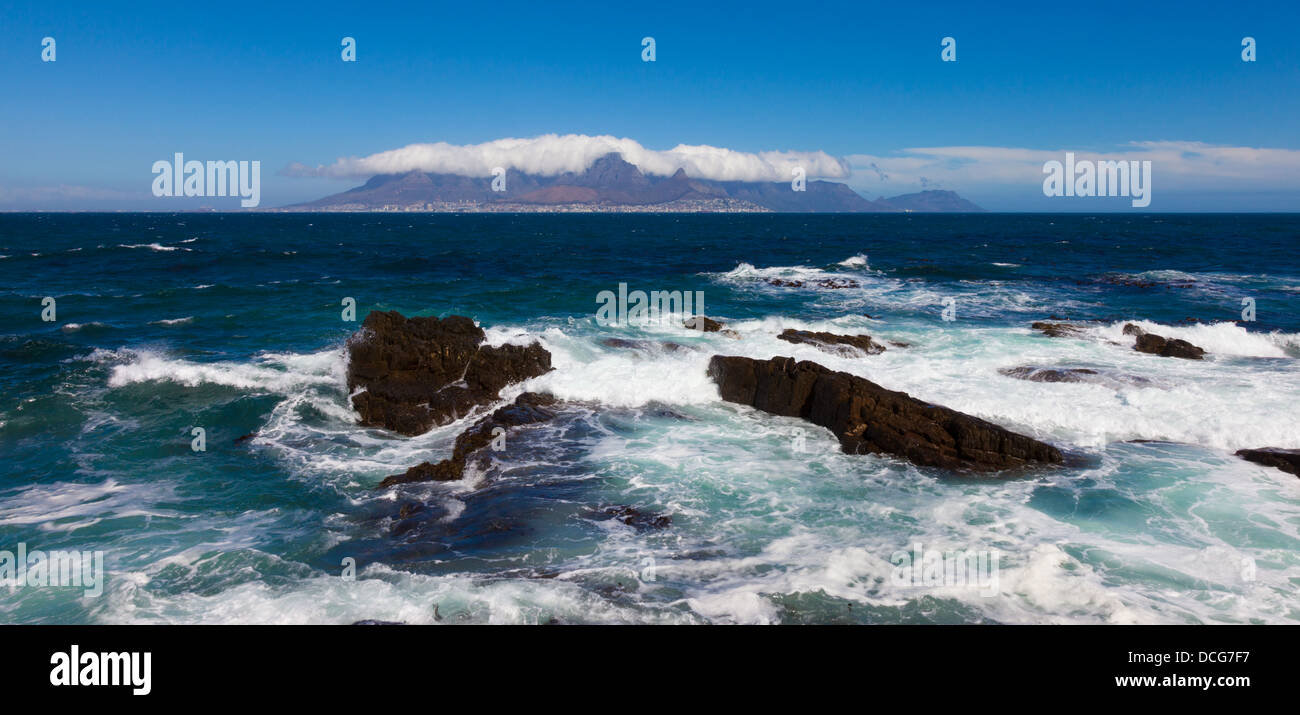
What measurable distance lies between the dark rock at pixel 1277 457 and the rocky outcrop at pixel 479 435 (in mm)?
16314

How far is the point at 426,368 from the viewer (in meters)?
20.7


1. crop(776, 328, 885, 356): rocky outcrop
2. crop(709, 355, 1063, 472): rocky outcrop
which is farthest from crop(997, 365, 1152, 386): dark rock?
crop(709, 355, 1063, 472): rocky outcrop

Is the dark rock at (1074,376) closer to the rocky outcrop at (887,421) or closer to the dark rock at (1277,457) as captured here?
the dark rock at (1277,457)

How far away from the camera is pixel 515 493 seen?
14078mm

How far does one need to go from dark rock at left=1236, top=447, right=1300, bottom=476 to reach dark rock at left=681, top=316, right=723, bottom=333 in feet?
58.3

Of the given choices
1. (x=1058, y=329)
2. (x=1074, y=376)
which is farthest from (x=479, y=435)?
(x=1058, y=329)

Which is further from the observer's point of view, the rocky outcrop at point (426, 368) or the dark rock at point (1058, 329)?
the dark rock at point (1058, 329)

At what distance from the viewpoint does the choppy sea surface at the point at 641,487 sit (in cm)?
1008

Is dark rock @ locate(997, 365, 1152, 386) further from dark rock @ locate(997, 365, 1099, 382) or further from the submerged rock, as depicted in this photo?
the submerged rock

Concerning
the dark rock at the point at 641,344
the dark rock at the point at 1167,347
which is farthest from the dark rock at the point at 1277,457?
the dark rock at the point at 641,344

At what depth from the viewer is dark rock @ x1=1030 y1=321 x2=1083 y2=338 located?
28406 millimetres

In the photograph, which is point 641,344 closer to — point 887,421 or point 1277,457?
point 887,421
